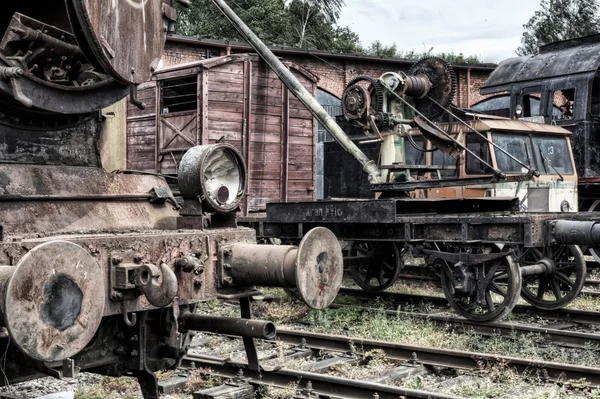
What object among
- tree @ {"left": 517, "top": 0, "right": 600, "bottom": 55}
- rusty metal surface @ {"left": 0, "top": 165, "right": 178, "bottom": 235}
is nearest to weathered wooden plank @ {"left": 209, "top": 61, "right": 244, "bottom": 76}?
rusty metal surface @ {"left": 0, "top": 165, "right": 178, "bottom": 235}

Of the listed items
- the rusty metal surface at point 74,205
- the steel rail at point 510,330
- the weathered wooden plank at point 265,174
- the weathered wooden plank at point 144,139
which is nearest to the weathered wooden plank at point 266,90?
the weathered wooden plank at point 265,174

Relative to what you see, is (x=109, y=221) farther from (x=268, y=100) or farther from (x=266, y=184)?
(x=268, y=100)

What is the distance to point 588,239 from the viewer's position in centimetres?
750

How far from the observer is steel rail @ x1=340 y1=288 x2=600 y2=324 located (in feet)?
29.0

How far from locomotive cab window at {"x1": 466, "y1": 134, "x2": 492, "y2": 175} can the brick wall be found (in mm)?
9860

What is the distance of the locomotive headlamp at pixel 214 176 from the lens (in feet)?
13.7

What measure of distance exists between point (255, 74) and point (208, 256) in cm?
858

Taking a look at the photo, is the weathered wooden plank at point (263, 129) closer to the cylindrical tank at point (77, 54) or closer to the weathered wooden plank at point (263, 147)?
the weathered wooden plank at point (263, 147)

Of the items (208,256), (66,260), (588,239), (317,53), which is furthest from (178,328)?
(317,53)

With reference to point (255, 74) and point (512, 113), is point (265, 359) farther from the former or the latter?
point (512, 113)

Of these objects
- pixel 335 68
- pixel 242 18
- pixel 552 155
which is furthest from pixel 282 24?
pixel 552 155

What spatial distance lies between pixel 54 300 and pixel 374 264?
731cm

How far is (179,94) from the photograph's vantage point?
12633mm

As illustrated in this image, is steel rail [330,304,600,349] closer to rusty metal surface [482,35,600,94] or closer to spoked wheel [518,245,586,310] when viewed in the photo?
spoked wheel [518,245,586,310]
